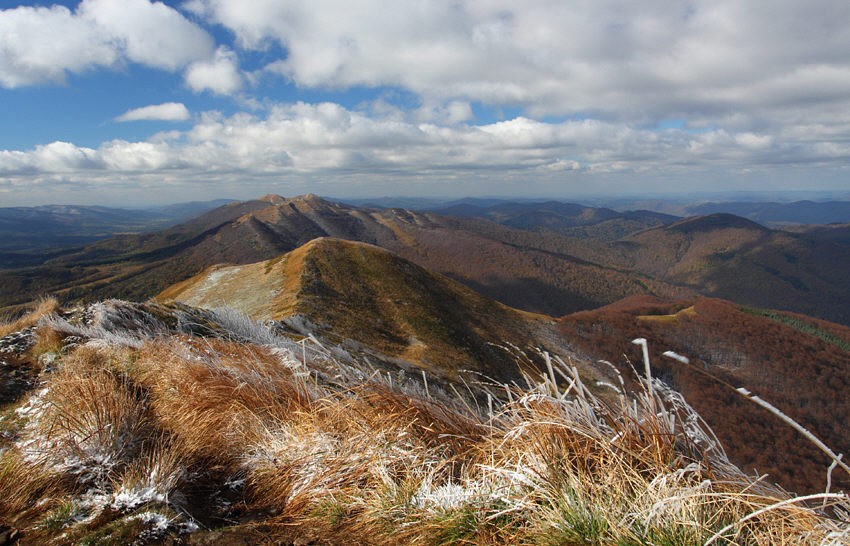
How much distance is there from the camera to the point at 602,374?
200ft

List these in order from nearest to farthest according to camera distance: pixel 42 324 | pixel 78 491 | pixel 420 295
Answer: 1. pixel 78 491
2. pixel 42 324
3. pixel 420 295

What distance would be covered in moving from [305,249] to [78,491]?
165ft

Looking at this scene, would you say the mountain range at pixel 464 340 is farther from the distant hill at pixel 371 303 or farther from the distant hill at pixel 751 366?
the distant hill at pixel 751 366

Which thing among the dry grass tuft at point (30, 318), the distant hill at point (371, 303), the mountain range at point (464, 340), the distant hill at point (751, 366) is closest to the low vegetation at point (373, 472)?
the mountain range at point (464, 340)

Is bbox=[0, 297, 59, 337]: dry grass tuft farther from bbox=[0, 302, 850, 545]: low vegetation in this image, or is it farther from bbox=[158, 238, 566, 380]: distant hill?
bbox=[158, 238, 566, 380]: distant hill

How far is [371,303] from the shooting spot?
143ft

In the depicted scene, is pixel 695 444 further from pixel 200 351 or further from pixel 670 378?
pixel 670 378

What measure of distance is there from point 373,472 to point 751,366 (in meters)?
128

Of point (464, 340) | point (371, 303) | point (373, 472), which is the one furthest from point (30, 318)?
point (464, 340)

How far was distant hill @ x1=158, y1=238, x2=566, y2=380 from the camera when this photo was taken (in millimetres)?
32688

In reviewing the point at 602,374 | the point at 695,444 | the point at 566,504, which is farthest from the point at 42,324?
the point at 602,374

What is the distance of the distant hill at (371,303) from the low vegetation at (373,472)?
23.7 meters

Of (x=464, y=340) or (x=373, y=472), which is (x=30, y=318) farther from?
(x=464, y=340)

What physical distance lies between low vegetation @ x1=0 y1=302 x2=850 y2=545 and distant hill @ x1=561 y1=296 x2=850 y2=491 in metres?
68.6
